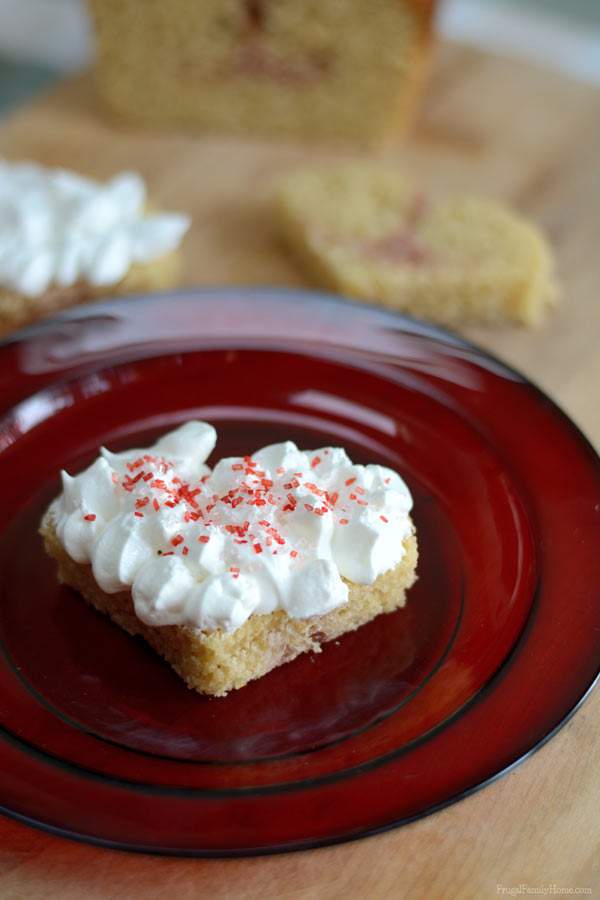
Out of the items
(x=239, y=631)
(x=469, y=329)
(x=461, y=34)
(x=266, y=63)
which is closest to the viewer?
(x=239, y=631)

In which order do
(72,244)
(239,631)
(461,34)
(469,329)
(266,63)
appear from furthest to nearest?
(461,34) < (266,63) < (469,329) < (72,244) < (239,631)

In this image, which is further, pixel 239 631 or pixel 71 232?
pixel 71 232

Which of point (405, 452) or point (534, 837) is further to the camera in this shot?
point (405, 452)

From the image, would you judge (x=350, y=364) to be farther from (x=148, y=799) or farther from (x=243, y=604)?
(x=148, y=799)

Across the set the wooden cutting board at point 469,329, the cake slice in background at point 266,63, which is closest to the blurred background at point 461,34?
the wooden cutting board at point 469,329

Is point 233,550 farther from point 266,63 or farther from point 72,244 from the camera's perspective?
point 266,63

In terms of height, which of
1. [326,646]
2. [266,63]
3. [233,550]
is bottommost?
[326,646]

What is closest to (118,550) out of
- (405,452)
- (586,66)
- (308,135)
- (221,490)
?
(221,490)

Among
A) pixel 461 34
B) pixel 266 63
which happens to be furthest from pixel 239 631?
pixel 461 34
